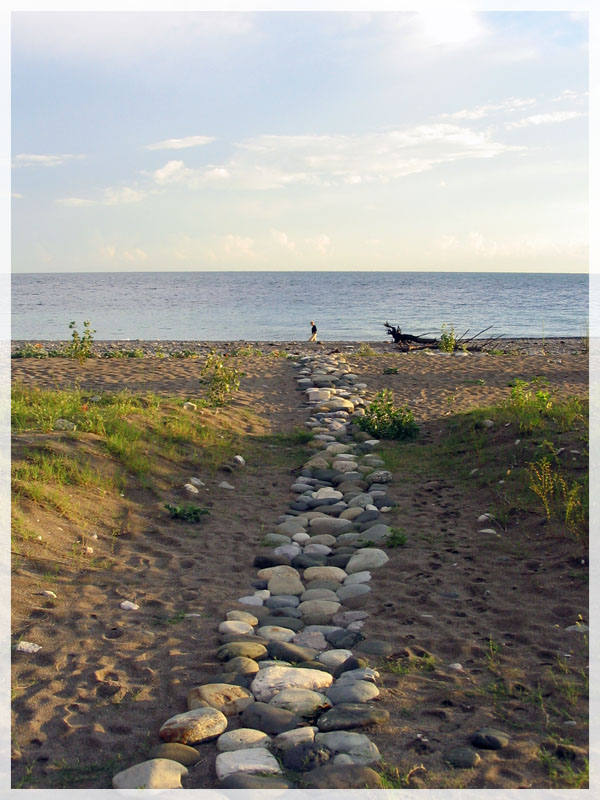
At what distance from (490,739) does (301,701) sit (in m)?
0.93

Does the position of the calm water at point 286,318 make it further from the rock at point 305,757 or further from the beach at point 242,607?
the rock at point 305,757

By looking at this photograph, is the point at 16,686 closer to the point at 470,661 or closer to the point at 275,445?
the point at 470,661

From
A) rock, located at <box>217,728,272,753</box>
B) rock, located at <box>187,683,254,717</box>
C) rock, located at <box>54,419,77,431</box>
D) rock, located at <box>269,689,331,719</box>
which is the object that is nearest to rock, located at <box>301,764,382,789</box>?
rock, located at <box>217,728,272,753</box>

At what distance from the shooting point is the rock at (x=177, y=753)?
2827 mm

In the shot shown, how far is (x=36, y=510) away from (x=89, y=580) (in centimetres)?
96

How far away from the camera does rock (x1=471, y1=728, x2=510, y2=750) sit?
112 inches

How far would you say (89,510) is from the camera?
18.6ft

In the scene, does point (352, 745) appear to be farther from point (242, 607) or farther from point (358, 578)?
point (358, 578)

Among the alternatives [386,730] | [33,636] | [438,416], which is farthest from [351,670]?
[438,416]

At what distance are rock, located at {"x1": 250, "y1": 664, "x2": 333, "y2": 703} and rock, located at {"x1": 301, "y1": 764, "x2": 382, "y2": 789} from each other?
0.65 m

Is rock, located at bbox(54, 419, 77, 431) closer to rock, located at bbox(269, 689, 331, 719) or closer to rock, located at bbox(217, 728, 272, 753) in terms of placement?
rock, located at bbox(269, 689, 331, 719)

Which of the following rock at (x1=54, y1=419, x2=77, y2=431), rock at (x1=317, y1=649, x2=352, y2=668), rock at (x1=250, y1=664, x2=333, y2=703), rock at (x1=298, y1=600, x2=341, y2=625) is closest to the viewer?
rock at (x1=250, y1=664, x2=333, y2=703)

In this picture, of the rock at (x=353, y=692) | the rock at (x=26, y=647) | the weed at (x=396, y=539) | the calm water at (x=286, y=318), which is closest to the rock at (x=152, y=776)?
the rock at (x=353, y=692)

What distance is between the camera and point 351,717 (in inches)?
121
